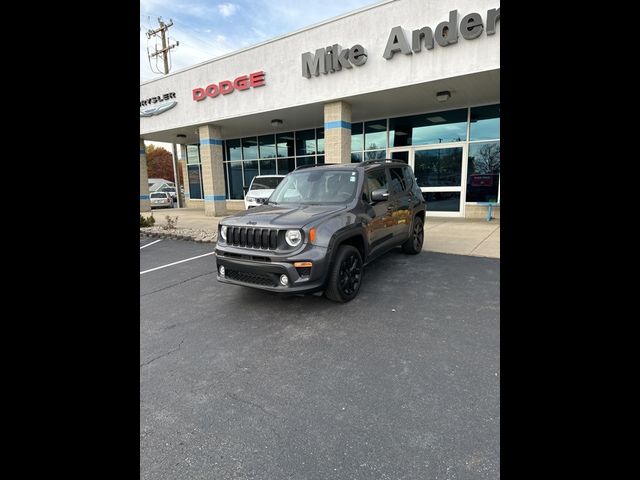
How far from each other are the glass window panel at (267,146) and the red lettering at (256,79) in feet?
14.8

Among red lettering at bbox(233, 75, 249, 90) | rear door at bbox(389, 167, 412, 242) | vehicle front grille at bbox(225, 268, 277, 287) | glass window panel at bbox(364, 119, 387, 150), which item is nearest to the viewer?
vehicle front grille at bbox(225, 268, 277, 287)

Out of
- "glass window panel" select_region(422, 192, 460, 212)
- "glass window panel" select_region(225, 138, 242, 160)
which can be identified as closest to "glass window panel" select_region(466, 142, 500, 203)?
"glass window panel" select_region(422, 192, 460, 212)

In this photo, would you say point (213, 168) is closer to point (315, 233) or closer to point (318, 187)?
point (318, 187)

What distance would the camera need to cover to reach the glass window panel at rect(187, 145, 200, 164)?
20844mm

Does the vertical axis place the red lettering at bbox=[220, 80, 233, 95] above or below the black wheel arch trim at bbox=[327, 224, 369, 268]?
above

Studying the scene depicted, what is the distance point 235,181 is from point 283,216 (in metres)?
15.3

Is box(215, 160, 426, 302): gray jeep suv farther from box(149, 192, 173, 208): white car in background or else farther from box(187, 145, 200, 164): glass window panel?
box(149, 192, 173, 208): white car in background

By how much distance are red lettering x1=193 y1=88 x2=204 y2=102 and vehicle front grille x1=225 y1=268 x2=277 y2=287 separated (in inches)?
492

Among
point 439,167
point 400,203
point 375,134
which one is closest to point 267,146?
point 375,134

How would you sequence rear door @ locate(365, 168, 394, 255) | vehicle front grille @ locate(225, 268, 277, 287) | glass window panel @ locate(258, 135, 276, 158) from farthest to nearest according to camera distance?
glass window panel @ locate(258, 135, 276, 158) < rear door @ locate(365, 168, 394, 255) < vehicle front grille @ locate(225, 268, 277, 287)

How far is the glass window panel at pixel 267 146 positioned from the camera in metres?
17.3
